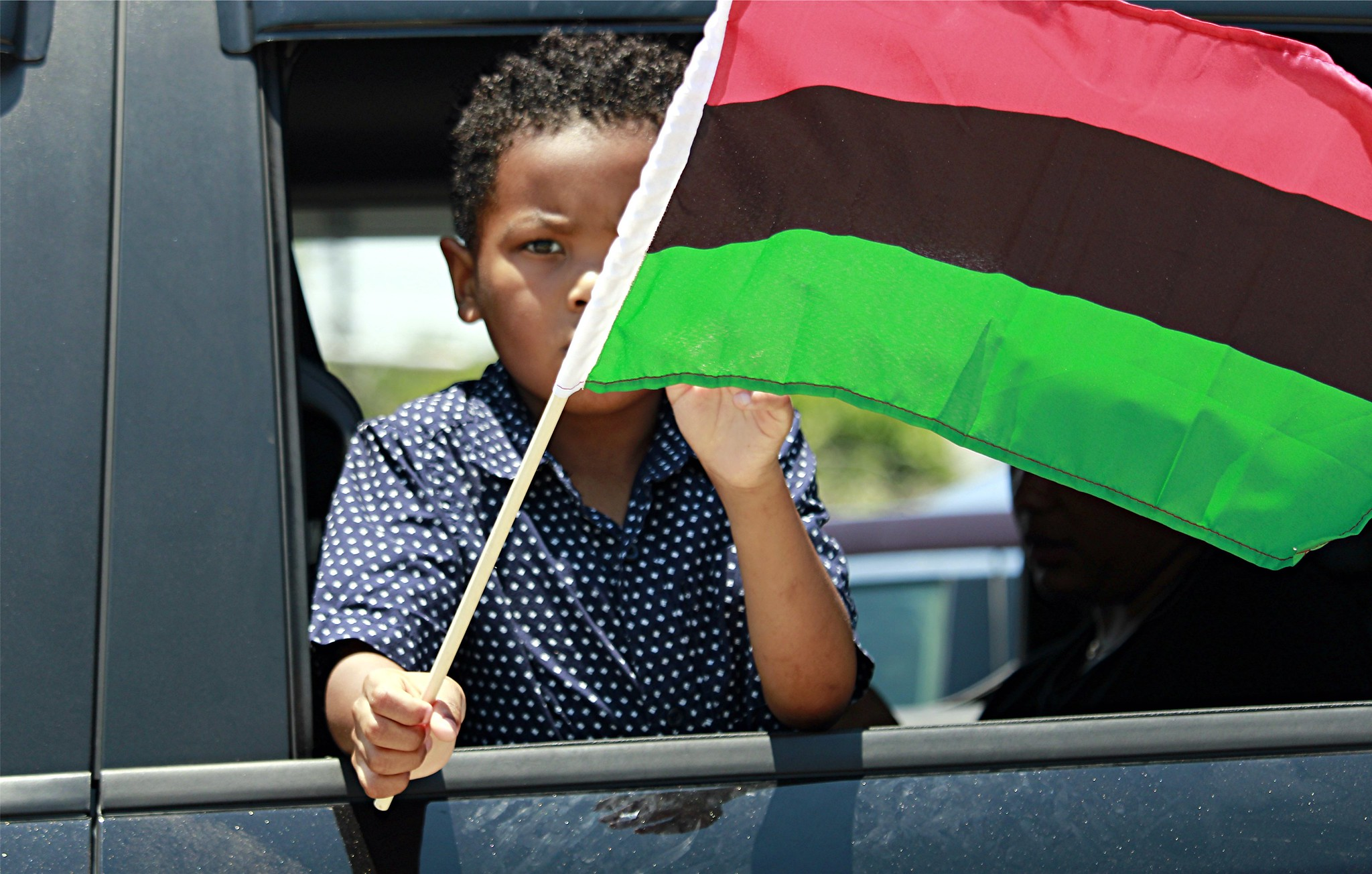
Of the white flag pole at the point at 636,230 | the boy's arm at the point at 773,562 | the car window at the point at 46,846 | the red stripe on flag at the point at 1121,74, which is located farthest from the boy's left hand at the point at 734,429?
the car window at the point at 46,846

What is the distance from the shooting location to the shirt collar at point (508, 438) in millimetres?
1519

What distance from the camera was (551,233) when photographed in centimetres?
154

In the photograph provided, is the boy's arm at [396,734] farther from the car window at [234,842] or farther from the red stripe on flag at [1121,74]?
the red stripe on flag at [1121,74]

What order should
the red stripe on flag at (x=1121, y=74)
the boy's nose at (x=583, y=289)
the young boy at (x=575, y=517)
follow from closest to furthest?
1. the red stripe on flag at (x=1121, y=74)
2. the young boy at (x=575, y=517)
3. the boy's nose at (x=583, y=289)

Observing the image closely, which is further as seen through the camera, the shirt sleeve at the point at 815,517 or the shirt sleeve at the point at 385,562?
the shirt sleeve at the point at 815,517

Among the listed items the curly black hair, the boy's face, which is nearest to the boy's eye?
the boy's face

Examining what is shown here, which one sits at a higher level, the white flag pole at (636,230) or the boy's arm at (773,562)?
the white flag pole at (636,230)

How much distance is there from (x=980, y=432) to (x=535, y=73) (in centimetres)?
75

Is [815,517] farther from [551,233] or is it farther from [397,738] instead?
[397,738]

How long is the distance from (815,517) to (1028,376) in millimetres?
409

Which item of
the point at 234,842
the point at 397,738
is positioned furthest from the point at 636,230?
the point at 234,842

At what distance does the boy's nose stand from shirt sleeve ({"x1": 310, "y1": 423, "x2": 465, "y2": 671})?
0.84 ft

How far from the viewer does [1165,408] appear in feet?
4.04

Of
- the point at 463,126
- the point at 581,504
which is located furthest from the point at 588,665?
the point at 463,126
